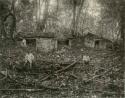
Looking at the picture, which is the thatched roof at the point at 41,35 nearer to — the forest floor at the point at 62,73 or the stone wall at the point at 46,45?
the stone wall at the point at 46,45

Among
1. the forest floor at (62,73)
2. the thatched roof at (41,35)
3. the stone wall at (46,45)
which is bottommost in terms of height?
the forest floor at (62,73)

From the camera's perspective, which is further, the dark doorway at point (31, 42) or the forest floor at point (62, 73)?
the dark doorway at point (31, 42)

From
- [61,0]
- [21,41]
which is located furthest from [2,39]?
[61,0]

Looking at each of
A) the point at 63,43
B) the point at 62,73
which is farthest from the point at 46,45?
the point at 62,73

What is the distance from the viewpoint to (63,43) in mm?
8227

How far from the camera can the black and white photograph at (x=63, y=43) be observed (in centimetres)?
813

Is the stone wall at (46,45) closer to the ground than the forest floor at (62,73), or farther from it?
farther from it

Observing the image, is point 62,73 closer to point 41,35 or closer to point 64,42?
point 64,42

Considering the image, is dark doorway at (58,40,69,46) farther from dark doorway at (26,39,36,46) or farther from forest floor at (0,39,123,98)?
dark doorway at (26,39,36,46)

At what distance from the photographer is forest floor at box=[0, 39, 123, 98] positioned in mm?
8055

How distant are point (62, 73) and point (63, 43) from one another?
650 millimetres

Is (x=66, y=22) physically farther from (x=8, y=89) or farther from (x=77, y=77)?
(x=8, y=89)

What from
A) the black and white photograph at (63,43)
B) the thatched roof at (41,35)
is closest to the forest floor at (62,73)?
the black and white photograph at (63,43)

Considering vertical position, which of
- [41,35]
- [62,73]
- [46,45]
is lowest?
[62,73]
